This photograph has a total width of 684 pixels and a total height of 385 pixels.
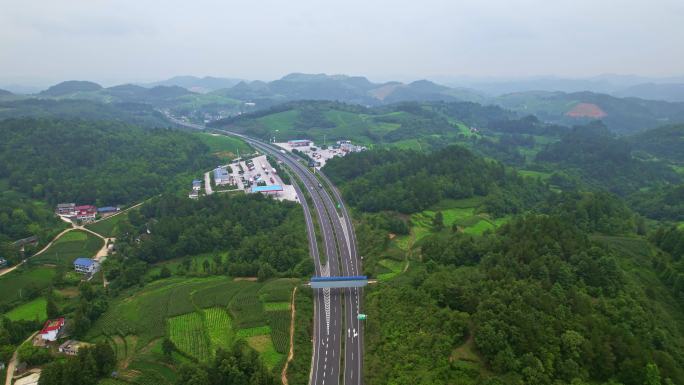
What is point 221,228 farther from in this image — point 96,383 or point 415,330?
point 415,330

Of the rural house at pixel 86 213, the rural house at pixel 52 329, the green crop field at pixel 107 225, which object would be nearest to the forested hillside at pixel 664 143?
the green crop field at pixel 107 225

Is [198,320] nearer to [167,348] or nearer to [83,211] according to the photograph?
[167,348]

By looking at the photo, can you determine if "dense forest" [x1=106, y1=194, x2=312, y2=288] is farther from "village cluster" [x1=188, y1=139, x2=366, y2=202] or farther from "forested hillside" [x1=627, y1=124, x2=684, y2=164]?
"forested hillside" [x1=627, y1=124, x2=684, y2=164]

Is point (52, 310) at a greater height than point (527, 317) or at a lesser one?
lesser

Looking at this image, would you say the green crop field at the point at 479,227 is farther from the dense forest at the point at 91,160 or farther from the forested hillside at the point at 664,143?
the forested hillside at the point at 664,143

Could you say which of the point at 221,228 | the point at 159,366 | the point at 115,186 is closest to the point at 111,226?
the point at 115,186

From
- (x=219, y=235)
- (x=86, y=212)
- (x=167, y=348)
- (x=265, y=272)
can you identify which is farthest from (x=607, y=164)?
(x=86, y=212)
